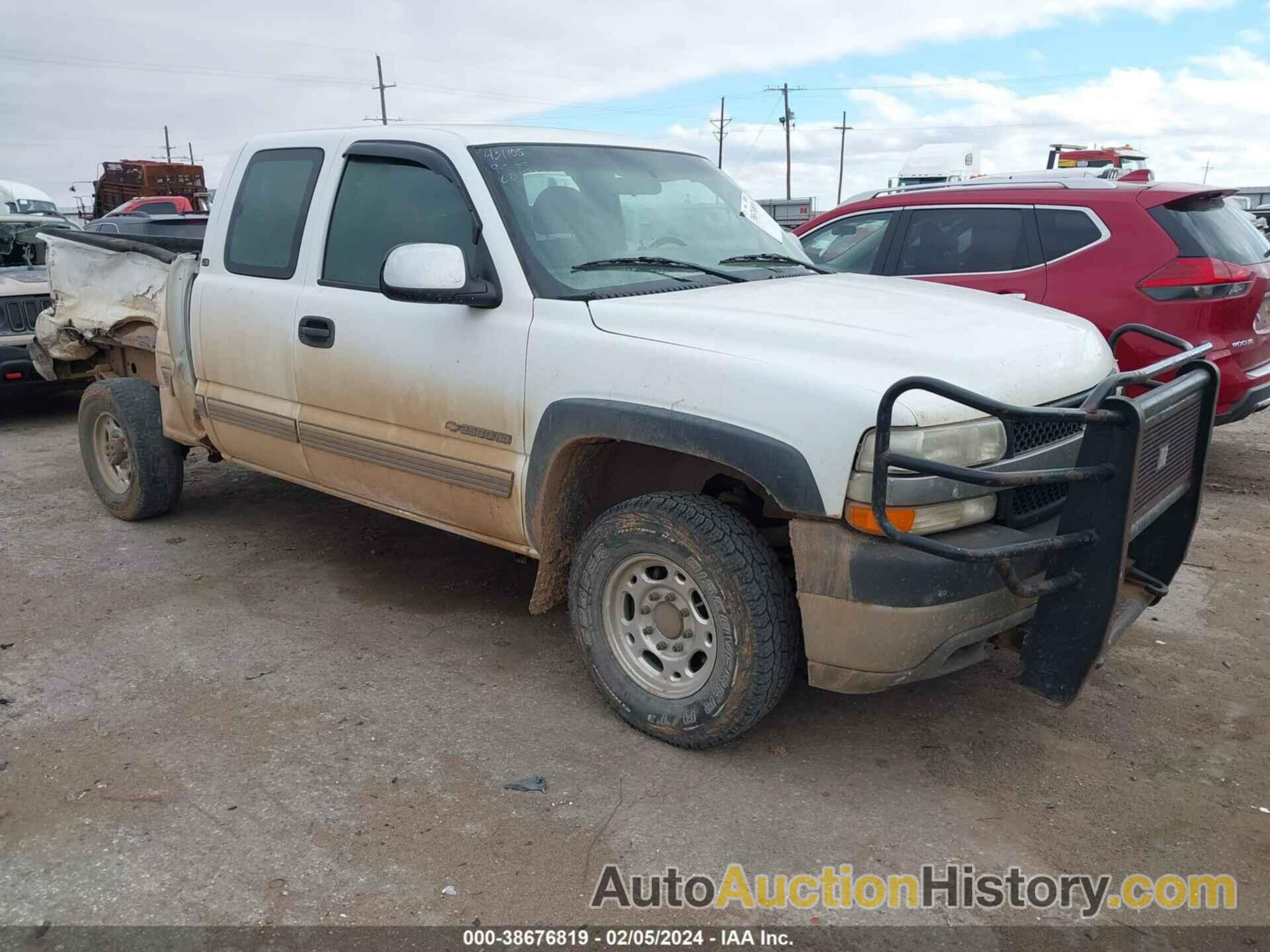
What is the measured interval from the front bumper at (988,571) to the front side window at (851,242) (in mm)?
4159

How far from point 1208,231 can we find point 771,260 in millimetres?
3392

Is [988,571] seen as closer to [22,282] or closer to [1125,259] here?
[1125,259]

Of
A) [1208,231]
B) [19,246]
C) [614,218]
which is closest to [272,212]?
[614,218]

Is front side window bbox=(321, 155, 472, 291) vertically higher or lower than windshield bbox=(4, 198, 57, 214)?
higher

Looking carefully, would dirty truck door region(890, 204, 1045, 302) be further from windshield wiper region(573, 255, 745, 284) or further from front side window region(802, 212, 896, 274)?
windshield wiper region(573, 255, 745, 284)

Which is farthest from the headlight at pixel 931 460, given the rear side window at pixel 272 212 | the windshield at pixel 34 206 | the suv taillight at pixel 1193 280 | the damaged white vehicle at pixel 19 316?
the windshield at pixel 34 206

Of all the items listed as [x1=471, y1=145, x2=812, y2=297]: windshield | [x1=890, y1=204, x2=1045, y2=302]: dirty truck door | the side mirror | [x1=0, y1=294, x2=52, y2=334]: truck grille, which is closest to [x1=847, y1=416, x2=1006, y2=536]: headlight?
[x1=471, y1=145, x2=812, y2=297]: windshield

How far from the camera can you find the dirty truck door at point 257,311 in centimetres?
444

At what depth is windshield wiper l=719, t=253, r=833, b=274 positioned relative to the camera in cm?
413

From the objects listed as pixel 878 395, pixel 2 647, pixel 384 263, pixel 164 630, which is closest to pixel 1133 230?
pixel 878 395

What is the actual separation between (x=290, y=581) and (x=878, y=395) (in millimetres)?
3308

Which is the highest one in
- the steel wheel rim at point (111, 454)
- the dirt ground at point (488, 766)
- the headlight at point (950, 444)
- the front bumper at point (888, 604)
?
the headlight at point (950, 444)

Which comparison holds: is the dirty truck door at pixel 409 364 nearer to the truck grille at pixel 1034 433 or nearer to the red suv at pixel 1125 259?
the truck grille at pixel 1034 433

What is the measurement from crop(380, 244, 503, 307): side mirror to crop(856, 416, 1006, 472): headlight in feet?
4.90
